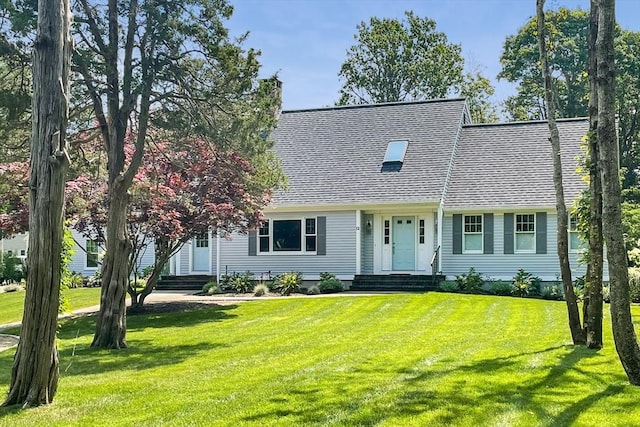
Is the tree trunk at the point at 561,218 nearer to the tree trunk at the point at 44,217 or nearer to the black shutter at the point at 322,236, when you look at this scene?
the tree trunk at the point at 44,217

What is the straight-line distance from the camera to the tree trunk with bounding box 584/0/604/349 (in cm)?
830

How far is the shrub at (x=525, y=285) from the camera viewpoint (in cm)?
1855

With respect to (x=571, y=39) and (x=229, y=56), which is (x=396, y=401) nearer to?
(x=229, y=56)

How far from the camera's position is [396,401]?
20.2 feet

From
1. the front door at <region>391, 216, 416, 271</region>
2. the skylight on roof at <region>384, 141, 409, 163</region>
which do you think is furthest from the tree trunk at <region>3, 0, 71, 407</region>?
the skylight on roof at <region>384, 141, 409, 163</region>

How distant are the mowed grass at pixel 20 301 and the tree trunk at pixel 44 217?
999 cm

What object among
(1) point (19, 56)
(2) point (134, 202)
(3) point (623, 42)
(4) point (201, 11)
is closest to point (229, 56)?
(4) point (201, 11)

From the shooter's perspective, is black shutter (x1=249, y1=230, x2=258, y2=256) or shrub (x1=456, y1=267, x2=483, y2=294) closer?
shrub (x1=456, y1=267, x2=483, y2=294)

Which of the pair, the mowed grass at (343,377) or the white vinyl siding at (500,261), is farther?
the white vinyl siding at (500,261)

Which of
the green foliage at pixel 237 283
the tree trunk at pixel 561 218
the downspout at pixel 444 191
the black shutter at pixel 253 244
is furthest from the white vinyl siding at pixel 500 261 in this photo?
the tree trunk at pixel 561 218

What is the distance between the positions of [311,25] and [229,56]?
7485mm

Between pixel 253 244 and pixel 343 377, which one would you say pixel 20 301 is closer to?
pixel 253 244

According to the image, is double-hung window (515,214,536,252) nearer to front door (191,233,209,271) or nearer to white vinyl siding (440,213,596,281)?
white vinyl siding (440,213,596,281)

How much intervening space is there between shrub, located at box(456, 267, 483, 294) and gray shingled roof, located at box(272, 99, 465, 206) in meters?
2.51
